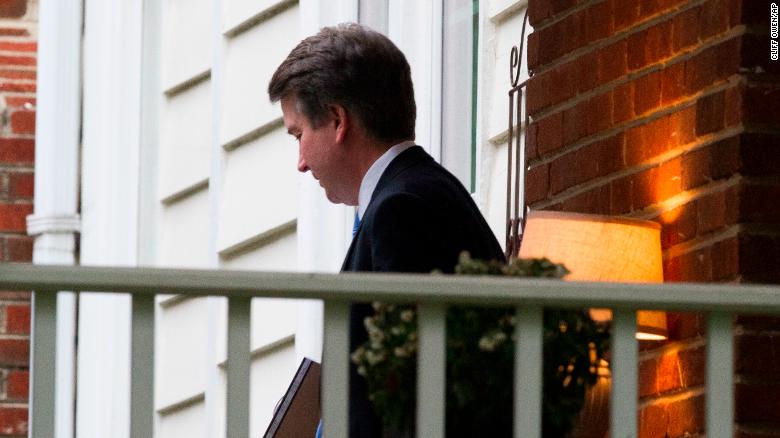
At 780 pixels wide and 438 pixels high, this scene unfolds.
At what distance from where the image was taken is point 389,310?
291 cm

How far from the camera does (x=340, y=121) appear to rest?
4043 mm

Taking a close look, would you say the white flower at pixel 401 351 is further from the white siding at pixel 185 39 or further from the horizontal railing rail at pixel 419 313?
the white siding at pixel 185 39

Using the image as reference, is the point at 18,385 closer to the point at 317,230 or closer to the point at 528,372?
the point at 317,230

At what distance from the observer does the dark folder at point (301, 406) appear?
3.85 metres

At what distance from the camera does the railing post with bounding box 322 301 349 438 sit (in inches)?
110

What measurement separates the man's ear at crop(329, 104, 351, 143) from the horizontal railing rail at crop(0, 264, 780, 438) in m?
1.27

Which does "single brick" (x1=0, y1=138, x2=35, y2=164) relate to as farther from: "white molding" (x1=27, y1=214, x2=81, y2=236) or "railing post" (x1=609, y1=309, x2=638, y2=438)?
"railing post" (x1=609, y1=309, x2=638, y2=438)

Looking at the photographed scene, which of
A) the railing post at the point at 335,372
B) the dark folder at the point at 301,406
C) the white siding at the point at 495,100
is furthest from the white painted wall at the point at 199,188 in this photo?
the railing post at the point at 335,372

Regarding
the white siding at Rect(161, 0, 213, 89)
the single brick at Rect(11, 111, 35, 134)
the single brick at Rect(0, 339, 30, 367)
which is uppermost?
the white siding at Rect(161, 0, 213, 89)

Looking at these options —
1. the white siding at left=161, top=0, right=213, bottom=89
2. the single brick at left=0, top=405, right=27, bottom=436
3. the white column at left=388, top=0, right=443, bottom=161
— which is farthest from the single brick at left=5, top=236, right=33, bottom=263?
the white column at left=388, top=0, right=443, bottom=161

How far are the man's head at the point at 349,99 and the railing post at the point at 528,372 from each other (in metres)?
1.30

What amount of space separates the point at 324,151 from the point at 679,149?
0.74 metres

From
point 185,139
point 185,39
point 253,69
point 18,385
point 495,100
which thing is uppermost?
point 185,39

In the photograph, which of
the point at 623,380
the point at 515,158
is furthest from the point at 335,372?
the point at 515,158
